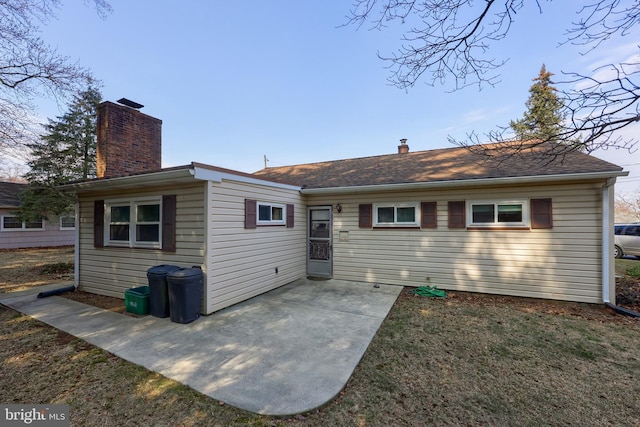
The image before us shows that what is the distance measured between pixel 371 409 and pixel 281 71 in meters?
10.9

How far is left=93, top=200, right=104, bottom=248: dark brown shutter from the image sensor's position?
21.0 feet

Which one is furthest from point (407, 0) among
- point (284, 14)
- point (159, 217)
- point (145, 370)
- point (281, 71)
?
point (281, 71)

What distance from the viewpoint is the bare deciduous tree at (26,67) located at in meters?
6.61

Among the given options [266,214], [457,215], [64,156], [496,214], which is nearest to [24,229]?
[64,156]

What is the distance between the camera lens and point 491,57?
329 cm

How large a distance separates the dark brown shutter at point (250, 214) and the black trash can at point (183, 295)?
1.58 metres

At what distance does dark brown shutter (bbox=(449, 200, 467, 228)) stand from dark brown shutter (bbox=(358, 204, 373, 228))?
2.03 meters

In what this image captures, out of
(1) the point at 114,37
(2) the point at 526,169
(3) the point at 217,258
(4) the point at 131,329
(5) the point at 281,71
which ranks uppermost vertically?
(5) the point at 281,71

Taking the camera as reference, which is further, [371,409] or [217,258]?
[217,258]

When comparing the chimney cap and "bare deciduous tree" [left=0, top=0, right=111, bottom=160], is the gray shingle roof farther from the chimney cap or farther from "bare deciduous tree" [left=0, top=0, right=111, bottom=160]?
"bare deciduous tree" [left=0, top=0, right=111, bottom=160]

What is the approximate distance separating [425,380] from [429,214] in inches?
A: 179

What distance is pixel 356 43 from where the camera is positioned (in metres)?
5.00

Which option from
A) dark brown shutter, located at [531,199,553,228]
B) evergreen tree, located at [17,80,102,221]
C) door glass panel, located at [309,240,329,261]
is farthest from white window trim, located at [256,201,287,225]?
evergreen tree, located at [17,80,102,221]

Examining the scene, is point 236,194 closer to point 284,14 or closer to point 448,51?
point 448,51
